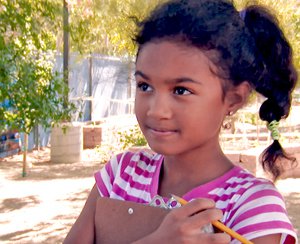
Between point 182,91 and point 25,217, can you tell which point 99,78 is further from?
point 182,91

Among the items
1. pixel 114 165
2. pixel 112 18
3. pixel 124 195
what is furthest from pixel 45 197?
pixel 124 195

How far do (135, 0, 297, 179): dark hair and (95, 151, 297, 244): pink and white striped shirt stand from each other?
213 millimetres

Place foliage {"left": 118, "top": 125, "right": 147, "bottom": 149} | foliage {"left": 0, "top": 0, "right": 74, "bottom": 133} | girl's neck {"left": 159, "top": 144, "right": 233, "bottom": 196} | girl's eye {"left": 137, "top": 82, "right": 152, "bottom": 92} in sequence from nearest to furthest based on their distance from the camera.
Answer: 1. girl's eye {"left": 137, "top": 82, "right": 152, "bottom": 92}
2. girl's neck {"left": 159, "top": 144, "right": 233, "bottom": 196}
3. foliage {"left": 0, "top": 0, "right": 74, "bottom": 133}
4. foliage {"left": 118, "top": 125, "right": 147, "bottom": 149}

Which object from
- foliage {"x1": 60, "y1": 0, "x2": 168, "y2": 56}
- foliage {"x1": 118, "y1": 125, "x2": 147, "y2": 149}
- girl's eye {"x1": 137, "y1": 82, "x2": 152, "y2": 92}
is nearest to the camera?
girl's eye {"x1": 137, "y1": 82, "x2": 152, "y2": 92}

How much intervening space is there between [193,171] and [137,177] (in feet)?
0.47

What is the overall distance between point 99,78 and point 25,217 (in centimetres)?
842

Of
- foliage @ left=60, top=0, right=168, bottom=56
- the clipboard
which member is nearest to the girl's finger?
the clipboard

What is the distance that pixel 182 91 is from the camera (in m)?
1.28

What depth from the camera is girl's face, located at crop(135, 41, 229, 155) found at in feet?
4.17

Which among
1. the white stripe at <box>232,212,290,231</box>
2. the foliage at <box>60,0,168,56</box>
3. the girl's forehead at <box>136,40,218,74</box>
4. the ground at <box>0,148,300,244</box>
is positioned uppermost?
the foliage at <box>60,0,168,56</box>

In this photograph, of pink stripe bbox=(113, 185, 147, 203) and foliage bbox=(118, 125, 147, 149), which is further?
foliage bbox=(118, 125, 147, 149)

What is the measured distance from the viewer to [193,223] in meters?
1.13

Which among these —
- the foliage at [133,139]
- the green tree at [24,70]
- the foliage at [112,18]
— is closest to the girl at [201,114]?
the foliage at [112,18]

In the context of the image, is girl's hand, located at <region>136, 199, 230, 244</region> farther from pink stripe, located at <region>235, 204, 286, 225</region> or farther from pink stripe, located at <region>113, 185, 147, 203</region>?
pink stripe, located at <region>113, 185, 147, 203</region>
